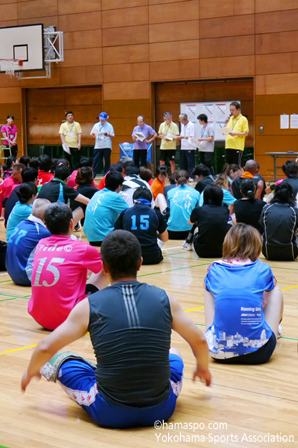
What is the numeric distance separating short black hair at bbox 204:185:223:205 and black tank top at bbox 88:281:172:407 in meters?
5.78

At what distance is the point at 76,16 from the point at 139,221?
15907 mm

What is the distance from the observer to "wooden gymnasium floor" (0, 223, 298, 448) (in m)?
3.79

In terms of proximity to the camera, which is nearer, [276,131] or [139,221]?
[139,221]

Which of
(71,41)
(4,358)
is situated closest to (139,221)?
(4,358)

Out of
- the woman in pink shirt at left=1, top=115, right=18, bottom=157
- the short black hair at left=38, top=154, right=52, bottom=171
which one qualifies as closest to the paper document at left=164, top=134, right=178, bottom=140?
the woman in pink shirt at left=1, top=115, right=18, bottom=157

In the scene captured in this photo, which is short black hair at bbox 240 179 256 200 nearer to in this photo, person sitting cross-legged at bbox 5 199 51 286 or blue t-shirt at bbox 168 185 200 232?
blue t-shirt at bbox 168 185 200 232

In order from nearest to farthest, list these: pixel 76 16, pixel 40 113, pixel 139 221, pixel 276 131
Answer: pixel 139 221, pixel 276 131, pixel 76 16, pixel 40 113

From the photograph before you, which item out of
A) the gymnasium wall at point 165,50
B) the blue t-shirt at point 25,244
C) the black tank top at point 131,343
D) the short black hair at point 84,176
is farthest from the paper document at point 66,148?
the black tank top at point 131,343

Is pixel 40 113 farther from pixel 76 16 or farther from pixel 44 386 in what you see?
pixel 44 386

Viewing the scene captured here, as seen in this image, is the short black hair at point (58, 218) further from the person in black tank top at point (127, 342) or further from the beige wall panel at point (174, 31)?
the beige wall panel at point (174, 31)

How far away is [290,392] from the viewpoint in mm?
4594

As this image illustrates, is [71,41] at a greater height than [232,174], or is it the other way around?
[71,41]

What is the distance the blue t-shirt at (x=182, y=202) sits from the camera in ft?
36.5

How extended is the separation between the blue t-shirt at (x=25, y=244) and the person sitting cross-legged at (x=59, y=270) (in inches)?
68.1
